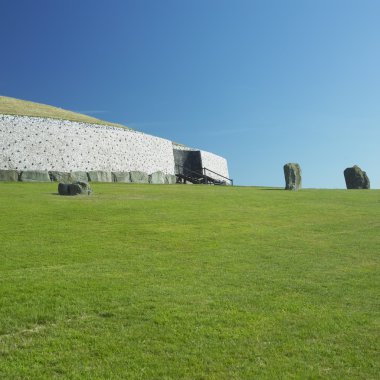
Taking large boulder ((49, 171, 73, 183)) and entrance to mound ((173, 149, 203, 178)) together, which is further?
entrance to mound ((173, 149, 203, 178))

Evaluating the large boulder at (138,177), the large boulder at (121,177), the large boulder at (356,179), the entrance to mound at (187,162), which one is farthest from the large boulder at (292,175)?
the entrance to mound at (187,162)

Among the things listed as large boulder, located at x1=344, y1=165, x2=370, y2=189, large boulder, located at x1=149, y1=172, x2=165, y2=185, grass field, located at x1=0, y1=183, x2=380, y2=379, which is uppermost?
large boulder, located at x1=149, y1=172, x2=165, y2=185

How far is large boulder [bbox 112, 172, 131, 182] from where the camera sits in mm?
41406

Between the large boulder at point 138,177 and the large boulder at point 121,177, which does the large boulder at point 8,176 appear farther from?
the large boulder at point 138,177

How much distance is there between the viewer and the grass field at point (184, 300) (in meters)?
5.96

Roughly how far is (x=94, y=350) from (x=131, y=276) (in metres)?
3.46

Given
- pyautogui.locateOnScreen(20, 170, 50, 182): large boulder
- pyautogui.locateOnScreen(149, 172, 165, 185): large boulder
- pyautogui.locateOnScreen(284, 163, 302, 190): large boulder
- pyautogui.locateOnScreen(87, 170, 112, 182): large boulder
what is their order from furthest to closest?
pyautogui.locateOnScreen(149, 172, 165, 185): large boulder, pyautogui.locateOnScreen(87, 170, 112, 182): large boulder, pyautogui.locateOnScreen(20, 170, 50, 182): large boulder, pyautogui.locateOnScreen(284, 163, 302, 190): large boulder

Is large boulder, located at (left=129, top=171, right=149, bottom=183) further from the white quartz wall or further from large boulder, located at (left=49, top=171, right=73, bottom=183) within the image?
large boulder, located at (left=49, top=171, right=73, bottom=183)

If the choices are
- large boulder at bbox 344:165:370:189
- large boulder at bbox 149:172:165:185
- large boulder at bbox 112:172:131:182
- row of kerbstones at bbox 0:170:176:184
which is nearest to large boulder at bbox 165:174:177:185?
row of kerbstones at bbox 0:170:176:184

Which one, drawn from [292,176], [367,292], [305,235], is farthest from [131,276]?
[292,176]

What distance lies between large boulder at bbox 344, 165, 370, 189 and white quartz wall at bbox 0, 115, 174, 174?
1969cm

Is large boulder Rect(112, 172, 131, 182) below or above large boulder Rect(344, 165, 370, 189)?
above

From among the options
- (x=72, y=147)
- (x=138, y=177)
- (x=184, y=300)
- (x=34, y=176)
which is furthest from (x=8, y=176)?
(x=184, y=300)

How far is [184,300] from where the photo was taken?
8203 mm
